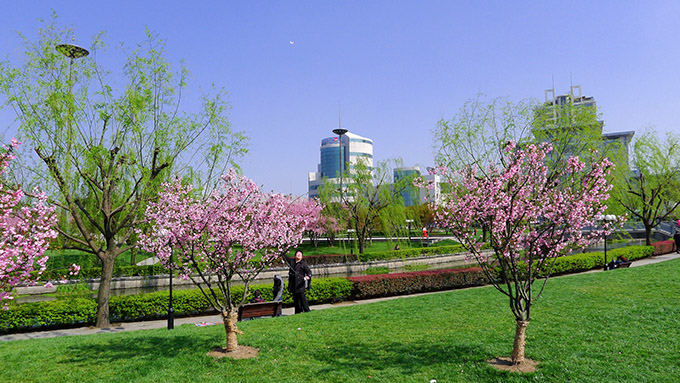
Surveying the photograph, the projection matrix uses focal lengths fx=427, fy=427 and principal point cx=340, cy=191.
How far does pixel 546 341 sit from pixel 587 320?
2012mm

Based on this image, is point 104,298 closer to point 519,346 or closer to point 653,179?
point 519,346

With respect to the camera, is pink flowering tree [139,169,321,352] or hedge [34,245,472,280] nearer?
pink flowering tree [139,169,321,352]

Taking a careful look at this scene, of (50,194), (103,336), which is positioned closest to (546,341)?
(103,336)

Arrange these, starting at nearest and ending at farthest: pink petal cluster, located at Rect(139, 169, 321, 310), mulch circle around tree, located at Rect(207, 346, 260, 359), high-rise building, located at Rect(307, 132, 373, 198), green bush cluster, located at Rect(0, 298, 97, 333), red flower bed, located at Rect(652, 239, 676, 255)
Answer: pink petal cluster, located at Rect(139, 169, 321, 310) → mulch circle around tree, located at Rect(207, 346, 260, 359) → green bush cluster, located at Rect(0, 298, 97, 333) → red flower bed, located at Rect(652, 239, 676, 255) → high-rise building, located at Rect(307, 132, 373, 198)

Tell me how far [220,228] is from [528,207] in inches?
211

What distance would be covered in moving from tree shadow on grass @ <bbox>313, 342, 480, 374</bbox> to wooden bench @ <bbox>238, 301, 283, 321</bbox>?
456 centimetres

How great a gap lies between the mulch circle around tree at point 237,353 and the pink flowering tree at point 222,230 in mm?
116

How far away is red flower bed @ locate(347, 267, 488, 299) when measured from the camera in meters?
17.4

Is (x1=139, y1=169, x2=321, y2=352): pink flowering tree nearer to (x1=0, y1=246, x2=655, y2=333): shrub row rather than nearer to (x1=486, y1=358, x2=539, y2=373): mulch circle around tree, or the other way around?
(x1=486, y1=358, x2=539, y2=373): mulch circle around tree

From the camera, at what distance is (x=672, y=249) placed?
31062 mm

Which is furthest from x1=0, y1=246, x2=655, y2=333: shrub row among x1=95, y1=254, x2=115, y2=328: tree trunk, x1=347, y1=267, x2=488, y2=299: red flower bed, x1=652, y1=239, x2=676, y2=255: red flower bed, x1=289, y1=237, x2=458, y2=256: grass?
x1=289, y1=237, x2=458, y2=256: grass

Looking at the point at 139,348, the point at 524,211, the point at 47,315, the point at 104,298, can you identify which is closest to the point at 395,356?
the point at 524,211

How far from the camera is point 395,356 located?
7750 mm

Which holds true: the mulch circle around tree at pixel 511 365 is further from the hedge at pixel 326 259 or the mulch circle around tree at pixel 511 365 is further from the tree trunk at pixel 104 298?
the hedge at pixel 326 259
